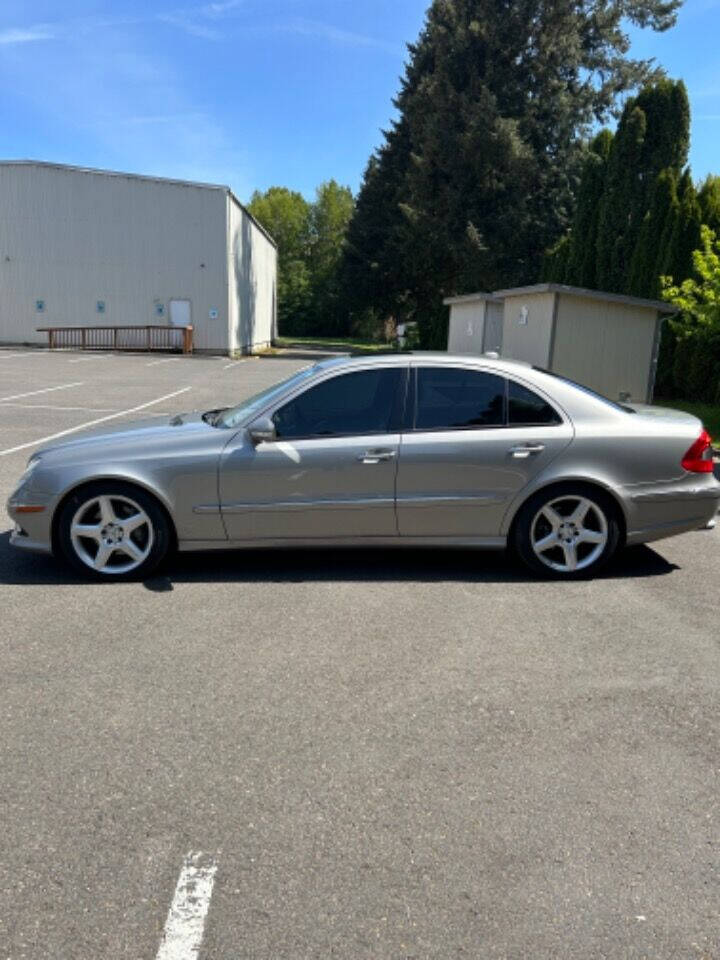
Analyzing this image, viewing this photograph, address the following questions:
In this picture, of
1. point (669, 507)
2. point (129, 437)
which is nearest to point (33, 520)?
point (129, 437)

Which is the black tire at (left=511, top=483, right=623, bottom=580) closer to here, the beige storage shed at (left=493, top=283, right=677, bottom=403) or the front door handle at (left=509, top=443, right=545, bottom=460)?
the front door handle at (left=509, top=443, right=545, bottom=460)

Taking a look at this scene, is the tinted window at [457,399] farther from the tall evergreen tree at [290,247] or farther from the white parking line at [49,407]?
the tall evergreen tree at [290,247]

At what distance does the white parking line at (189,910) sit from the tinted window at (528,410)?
347 centimetres

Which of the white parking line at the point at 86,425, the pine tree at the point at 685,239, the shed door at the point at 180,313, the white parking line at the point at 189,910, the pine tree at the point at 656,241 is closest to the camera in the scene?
the white parking line at the point at 189,910

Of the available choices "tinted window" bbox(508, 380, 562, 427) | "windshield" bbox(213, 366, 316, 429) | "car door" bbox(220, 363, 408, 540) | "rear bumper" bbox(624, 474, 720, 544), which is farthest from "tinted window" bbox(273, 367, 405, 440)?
"rear bumper" bbox(624, 474, 720, 544)

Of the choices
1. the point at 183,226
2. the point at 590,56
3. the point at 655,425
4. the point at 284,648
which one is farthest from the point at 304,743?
the point at 590,56

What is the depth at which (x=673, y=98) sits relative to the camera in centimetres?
1873

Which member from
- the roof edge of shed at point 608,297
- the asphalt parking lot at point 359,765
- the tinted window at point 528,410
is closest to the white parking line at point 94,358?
the roof edge of shed at point 608,297

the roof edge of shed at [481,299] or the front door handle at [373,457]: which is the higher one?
the roof edge of shed at [481,299]

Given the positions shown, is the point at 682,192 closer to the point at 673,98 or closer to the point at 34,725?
the point at 673,98

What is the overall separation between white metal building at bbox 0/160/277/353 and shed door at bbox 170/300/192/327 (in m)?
0.04

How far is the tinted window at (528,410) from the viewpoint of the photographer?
5.09 metres

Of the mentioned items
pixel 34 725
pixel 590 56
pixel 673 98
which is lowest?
pixel 34 725

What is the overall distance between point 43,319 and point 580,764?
3615 cm
